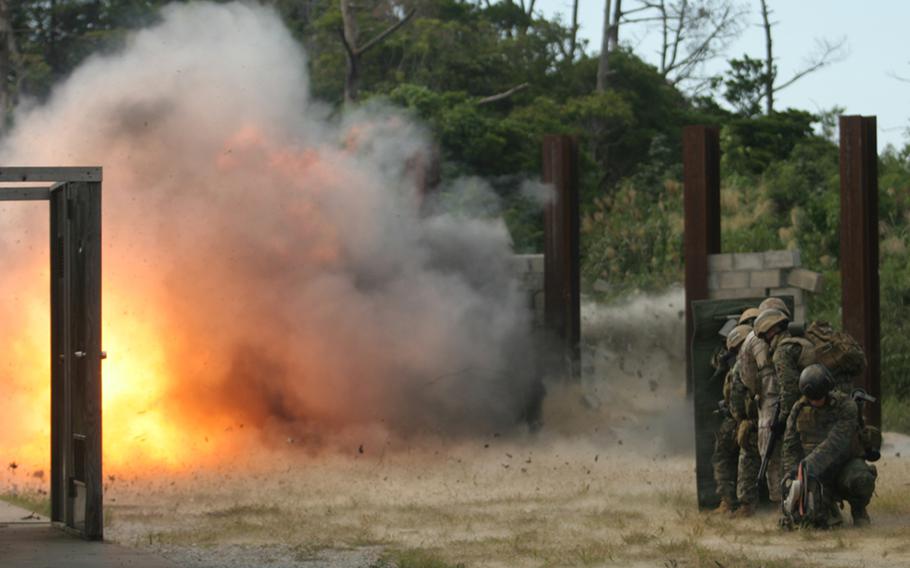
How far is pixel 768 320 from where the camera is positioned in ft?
41.1

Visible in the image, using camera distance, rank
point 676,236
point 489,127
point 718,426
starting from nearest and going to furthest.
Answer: point 718,426, point 676,236, point 489,127

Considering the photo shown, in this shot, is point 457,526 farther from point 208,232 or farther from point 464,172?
point 464,172

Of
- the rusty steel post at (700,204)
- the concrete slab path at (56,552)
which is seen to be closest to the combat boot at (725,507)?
the rusty steel post at (700,204)

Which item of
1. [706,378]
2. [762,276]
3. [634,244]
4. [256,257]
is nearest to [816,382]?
[706,378]

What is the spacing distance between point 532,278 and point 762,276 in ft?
11.7

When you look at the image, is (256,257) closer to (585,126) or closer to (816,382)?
(816,382)

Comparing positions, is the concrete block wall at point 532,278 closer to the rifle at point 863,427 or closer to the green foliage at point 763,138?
the rifle at point 863,427

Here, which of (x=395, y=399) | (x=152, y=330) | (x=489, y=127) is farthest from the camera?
(x=489, y=127)

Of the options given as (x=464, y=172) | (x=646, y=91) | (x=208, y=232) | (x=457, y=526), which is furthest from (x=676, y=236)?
(x=457, y=526)

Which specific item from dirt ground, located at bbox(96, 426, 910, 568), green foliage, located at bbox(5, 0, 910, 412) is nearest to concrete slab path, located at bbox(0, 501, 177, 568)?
dirt ground, located at bbox(96, 426, 910, 568)

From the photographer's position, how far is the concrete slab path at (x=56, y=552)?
33.1ft

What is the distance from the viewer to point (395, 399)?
18.4 metres

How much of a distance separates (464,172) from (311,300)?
1230 centimetres

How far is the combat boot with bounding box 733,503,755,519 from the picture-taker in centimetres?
1272
